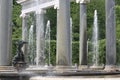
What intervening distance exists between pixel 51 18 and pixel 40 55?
38016 millimetres

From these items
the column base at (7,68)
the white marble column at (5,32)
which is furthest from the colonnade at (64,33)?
the column base at (7,68)

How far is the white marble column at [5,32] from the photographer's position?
131 feet

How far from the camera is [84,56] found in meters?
66.9

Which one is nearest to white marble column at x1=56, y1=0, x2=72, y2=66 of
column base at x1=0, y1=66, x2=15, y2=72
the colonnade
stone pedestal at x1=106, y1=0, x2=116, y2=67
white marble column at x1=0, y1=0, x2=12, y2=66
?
the colonnade

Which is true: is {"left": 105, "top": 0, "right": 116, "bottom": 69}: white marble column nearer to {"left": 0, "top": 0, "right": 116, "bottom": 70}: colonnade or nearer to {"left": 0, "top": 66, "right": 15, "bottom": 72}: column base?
{"left": 0, "top": 0, "right": 116, "bottom": 70}: colonnade

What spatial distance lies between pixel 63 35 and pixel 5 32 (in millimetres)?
10742

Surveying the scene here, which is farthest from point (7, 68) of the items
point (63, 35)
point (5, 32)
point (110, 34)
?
point (110, 34)

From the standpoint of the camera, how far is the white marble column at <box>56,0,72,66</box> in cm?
4825

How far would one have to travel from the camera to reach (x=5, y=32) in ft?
132

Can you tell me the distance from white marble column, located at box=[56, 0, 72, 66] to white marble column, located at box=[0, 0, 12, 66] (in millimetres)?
9673

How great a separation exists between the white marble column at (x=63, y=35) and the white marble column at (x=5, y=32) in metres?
9.67

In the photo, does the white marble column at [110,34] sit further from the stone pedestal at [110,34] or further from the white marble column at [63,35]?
the white marble column at [63,35]

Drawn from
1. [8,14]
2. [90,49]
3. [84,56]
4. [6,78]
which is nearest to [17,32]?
[90,49]

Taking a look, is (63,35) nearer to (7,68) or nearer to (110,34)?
(110,34)
